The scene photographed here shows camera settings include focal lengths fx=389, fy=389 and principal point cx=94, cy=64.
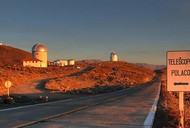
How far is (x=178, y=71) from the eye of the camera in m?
9.26

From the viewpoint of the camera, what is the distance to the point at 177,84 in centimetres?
924

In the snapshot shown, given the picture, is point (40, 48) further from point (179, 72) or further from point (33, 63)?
point (179, 72)

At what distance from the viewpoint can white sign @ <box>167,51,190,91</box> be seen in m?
9.20

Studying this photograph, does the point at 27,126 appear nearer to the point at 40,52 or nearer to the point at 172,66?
the point at 172,66

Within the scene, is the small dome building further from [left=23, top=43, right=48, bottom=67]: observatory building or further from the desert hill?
the desert hill

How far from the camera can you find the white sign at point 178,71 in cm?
920

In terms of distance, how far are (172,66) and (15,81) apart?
6140 centimetres

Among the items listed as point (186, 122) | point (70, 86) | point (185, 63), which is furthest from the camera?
point (70, 86)

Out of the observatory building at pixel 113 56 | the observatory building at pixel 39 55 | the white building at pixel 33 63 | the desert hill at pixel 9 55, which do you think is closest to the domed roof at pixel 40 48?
the observatory building at pixel 39 55

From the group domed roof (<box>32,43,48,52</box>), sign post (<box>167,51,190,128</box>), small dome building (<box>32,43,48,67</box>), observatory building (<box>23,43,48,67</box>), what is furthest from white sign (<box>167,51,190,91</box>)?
domed roof (<box>32,43,48,52</box>)

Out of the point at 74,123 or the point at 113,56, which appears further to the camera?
the point at 113,56

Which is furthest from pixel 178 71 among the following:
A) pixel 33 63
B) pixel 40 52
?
pixel 40 52

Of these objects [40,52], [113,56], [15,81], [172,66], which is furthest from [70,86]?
[113,56]

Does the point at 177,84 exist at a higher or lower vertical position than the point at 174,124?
higher
